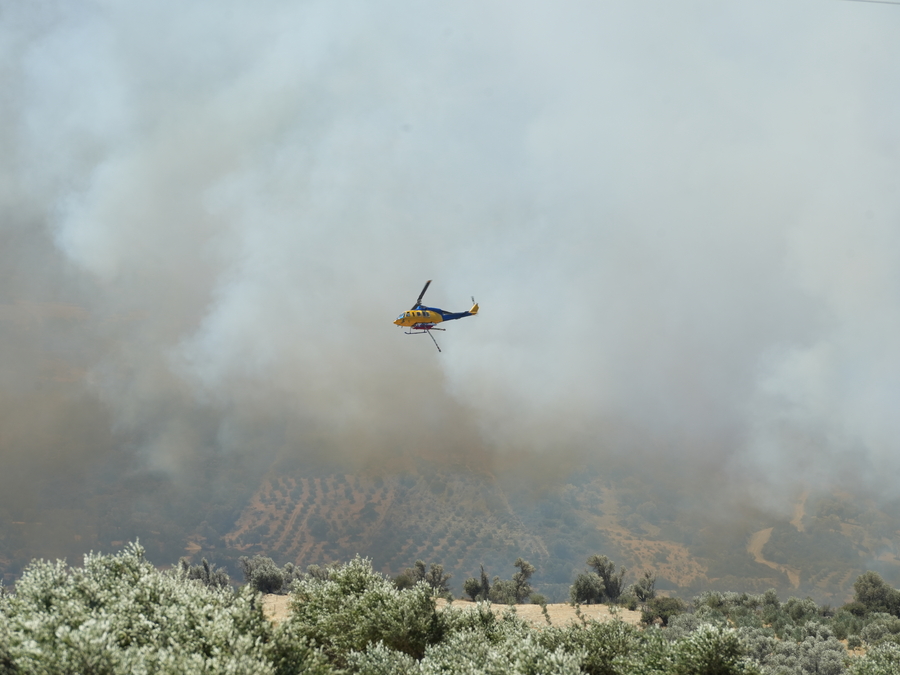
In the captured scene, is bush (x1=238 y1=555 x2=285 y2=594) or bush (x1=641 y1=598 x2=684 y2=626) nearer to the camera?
bush (x1=641 y1=598 x2=684 y2=626)

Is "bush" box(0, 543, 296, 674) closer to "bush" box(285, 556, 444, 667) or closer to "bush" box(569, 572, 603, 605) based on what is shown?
"bush" box(285, 556, 444, 667)

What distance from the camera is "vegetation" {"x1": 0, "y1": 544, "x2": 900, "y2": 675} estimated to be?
2406cm

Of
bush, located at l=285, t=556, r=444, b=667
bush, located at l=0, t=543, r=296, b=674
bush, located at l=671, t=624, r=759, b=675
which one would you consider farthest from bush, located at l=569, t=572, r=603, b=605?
bush, located at l=0, t=543, r=296, b=674

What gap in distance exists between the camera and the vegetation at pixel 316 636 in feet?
78.9

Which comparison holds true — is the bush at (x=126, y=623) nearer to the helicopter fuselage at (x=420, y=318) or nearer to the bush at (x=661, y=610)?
the helicopter fuselage at (x=420, y=318)

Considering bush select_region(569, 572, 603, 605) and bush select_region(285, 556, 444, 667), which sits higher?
bush select_region(569, 572, 603, 605)

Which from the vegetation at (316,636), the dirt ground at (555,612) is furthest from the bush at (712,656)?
the dirt ground at (555,612)

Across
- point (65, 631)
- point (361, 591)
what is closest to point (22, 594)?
point (65, 631)

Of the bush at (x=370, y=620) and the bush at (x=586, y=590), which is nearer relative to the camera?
the bush at (x=370, y=620)

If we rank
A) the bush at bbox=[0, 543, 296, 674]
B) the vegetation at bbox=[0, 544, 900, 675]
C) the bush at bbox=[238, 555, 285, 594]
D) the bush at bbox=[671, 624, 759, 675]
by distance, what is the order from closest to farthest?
the bush at bbox=[0, 543, 296, 674] → the vegetation at bbox=[0, 544, 900, 675] → the bush at bbox=[671, 624, 759, 675] → the bush at bbox=[238, 555, 285, 594]

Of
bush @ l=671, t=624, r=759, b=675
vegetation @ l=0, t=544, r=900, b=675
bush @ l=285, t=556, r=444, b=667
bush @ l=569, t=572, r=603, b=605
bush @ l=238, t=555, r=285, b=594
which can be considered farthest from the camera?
bush @ l=238, t=555, r=285, b=594

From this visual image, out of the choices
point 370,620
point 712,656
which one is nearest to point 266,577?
point 370,620

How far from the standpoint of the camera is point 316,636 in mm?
42125

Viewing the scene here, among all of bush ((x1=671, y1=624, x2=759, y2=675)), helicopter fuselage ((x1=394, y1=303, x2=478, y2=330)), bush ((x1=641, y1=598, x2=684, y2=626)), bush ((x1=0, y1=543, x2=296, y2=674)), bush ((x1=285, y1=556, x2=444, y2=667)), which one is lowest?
bush ((x1=0, y1=543, x2=296, y2=674))
